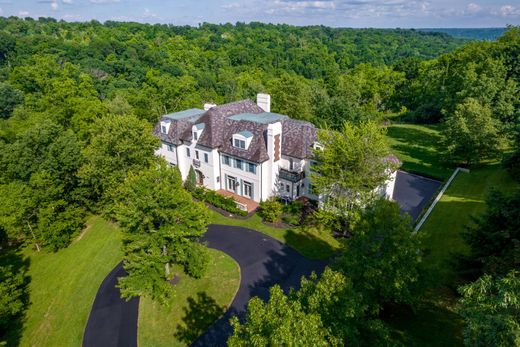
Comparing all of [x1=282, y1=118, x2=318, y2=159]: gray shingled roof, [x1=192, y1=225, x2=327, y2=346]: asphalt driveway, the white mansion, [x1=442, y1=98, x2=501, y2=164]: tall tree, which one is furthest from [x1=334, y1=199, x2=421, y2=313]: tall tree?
[x1=442, y1=98, x2=501, y2=164]: tall tree

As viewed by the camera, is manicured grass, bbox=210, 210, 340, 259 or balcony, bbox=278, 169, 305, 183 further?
balcony, bbox=278, 169, 305, 183

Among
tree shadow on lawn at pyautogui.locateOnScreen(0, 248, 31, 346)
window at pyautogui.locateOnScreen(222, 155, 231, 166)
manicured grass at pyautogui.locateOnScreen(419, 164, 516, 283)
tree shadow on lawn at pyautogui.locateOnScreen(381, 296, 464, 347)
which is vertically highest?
window at pyautogui.locateOnScreen(222, 155, 231, 166)

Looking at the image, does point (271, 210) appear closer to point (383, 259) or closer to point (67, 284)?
point (383, 259)

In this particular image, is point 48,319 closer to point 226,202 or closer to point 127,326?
point 127,326

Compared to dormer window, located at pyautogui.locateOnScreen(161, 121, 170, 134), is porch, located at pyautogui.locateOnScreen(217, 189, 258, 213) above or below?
below

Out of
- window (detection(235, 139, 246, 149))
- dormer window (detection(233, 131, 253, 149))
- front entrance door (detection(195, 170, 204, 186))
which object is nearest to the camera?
dormer window (detection(233, 131, 253, 149))

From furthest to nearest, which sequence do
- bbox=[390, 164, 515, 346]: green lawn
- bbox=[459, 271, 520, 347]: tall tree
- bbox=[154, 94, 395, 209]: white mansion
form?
bbox=[154, 94, 395, 209]: white mansion → bbox=[390, 164, 515, 346]: green lawn → bbox=[459, 271, 520, 347]: tall tree

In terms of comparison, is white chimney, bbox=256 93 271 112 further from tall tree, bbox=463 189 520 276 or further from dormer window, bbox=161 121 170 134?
tall tree, bbox=463 189 520 276
